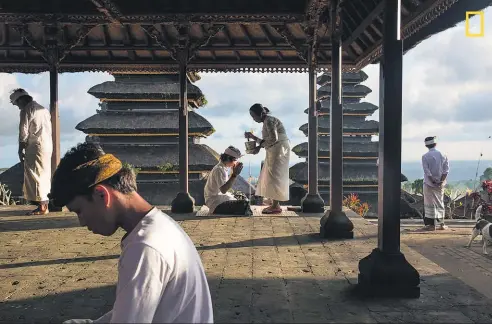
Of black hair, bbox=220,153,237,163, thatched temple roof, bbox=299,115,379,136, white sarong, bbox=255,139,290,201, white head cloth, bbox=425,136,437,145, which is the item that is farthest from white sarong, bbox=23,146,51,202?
thatched temple roof, bbox=299,115,379,136

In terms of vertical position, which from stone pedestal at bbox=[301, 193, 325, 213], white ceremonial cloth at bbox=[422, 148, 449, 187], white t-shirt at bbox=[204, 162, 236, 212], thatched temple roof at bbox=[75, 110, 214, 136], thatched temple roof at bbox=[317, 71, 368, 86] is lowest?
stone pedestal at bbox=[301, 193, 325, 213]

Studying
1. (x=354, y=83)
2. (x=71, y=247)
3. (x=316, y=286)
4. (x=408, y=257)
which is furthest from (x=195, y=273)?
(x=354, y=83)

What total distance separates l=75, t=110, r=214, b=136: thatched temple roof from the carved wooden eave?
30.1 ft

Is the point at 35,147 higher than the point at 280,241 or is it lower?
higher

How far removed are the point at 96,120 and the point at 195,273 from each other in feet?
68.6

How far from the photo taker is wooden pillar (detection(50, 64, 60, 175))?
32.1 feet

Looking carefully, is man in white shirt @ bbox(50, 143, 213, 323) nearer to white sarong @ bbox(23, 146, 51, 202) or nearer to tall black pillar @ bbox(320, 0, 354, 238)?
tall black pillar @ bbox(320, 0, 354, 238)

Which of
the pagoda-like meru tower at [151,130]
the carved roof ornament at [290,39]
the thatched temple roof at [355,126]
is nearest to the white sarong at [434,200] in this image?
the carved roof ornament at [290,39]

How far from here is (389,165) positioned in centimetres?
415

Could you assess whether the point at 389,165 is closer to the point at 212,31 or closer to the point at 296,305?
the point at 296,305

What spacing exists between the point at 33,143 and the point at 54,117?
113cm

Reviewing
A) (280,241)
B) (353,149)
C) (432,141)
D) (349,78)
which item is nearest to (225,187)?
(280,241)

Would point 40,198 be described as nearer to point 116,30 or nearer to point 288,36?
point 116,30

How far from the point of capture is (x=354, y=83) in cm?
2578
